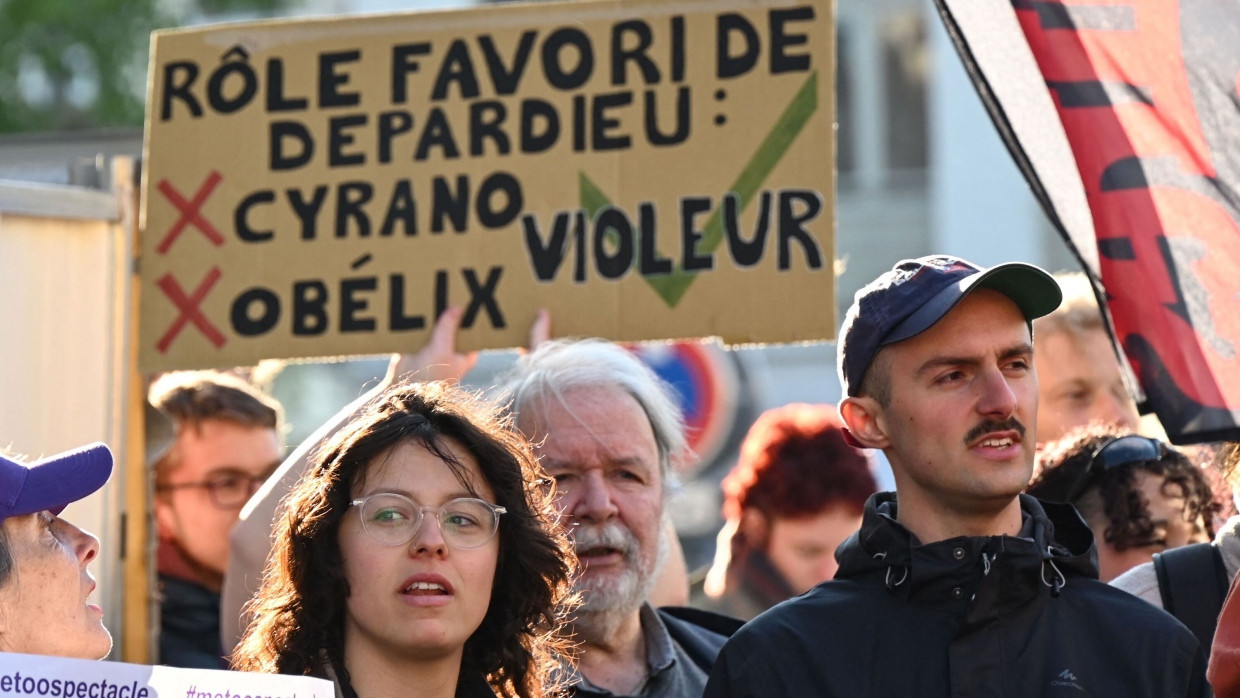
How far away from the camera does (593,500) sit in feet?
12.6

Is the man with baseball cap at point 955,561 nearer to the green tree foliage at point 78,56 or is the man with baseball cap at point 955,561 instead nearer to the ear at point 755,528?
the ear at point 755,528

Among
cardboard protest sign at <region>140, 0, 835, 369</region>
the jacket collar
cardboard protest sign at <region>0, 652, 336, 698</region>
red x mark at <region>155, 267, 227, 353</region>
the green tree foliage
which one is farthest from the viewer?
the green tree foliage

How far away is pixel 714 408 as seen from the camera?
13.0 meters

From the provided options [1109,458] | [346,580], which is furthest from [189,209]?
[1109,458]

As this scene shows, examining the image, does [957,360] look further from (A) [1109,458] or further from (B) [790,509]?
(B) [790,509]

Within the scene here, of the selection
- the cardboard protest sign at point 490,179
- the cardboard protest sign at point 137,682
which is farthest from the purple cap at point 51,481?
the cardboard protest sign at point 490,179

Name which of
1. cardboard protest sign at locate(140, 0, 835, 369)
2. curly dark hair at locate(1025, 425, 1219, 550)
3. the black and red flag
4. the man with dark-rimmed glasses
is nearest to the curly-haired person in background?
curly dark hair at locate(1025, 425, 1219, 550)

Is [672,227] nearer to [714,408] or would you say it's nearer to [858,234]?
[714,408]

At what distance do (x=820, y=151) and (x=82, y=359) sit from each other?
6.02 feet

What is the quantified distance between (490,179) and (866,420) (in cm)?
193

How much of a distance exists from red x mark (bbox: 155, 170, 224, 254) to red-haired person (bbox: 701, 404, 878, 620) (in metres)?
1.57

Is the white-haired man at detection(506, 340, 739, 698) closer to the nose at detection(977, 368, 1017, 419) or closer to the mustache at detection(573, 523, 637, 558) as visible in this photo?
the mustache at detection(573, 523, 637, 558)

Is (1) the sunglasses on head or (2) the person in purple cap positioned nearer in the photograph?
(2) the person in purple cap

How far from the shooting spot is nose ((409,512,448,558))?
3020 mm
